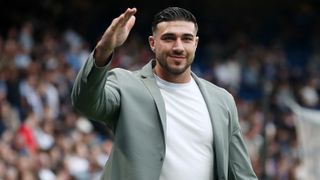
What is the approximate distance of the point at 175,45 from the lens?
4035mm

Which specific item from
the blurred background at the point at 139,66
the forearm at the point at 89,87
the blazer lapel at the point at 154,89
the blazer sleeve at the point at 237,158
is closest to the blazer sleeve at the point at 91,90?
the forearm at the point at 89,87

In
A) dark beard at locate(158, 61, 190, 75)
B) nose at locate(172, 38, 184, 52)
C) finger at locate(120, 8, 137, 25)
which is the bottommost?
dark beard at locate(158, 61, 190, 75)

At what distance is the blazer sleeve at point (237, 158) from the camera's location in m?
4.27

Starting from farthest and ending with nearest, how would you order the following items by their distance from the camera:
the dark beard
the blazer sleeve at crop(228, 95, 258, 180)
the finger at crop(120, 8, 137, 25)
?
the blazer sleeve at crop(228, 95, 258, 180), the dark beard, the finger at crop(120, 8, 137, 25)

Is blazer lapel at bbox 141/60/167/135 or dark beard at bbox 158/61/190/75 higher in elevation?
dark beard at bbox 158/61/190/75

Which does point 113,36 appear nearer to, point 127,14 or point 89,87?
point 127,14

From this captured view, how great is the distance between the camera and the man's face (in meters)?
4.04

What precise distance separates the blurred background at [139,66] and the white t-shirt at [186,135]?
176 inches

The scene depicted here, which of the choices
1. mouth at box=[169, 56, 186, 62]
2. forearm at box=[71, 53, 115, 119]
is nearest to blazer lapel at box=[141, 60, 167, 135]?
mouth at box=[169, 56, 186, 62]

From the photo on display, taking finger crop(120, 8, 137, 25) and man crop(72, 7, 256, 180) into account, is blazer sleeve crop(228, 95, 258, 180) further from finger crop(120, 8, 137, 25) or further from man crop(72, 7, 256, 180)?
finger crop(120, 8, 137, 25)

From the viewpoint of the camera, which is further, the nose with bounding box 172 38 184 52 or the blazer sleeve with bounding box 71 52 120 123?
the nose with bounding box 172 38 184 52

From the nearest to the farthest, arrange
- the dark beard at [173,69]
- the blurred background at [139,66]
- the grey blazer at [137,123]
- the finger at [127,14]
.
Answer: the finger at [127,14], the grey blazer at [137,123], the dark beard at [173,69], the blurred background at [139,66]

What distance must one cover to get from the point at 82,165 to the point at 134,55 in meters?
4.56

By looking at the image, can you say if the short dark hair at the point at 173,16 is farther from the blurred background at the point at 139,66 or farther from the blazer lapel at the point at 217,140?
the blurred background at the point at 139,66
